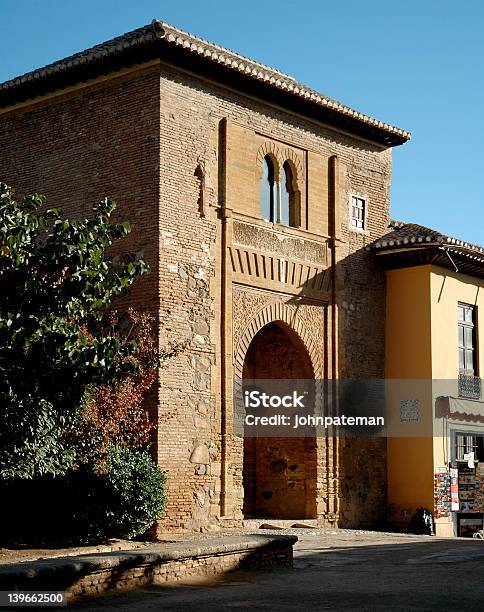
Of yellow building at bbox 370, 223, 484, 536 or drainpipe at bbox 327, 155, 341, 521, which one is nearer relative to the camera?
drainpipe at bbox 327, 155, 341, 521

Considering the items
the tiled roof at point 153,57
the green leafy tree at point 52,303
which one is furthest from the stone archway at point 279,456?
the green leafy tree at point 52,303

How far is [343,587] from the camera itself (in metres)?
11.0

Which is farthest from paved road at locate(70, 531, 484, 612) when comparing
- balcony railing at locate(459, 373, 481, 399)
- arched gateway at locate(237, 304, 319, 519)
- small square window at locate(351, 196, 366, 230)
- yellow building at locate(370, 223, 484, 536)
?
small square window at locate(351, 196, 366, 230)

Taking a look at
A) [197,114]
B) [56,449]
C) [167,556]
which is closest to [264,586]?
[167,556]

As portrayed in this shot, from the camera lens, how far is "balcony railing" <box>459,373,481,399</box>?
70.3ft

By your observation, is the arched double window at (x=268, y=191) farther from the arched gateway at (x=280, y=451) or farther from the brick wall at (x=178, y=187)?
the arched gateway at (x=280, y=451)

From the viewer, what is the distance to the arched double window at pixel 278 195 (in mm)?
19344

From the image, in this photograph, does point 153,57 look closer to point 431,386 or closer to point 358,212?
point 358,212

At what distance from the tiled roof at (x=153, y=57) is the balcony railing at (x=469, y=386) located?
5418 millimetres

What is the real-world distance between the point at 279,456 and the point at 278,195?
16.2 ft

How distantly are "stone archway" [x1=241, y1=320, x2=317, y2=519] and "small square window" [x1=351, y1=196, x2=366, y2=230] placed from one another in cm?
283

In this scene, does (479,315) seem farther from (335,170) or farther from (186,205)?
(186,205)

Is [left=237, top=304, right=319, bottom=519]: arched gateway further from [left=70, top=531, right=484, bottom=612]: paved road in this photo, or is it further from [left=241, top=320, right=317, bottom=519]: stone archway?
[left=70, top=531, right=484, bottom=612]: paved road

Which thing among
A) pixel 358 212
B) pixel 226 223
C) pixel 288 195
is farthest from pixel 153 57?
pixel 358 212
